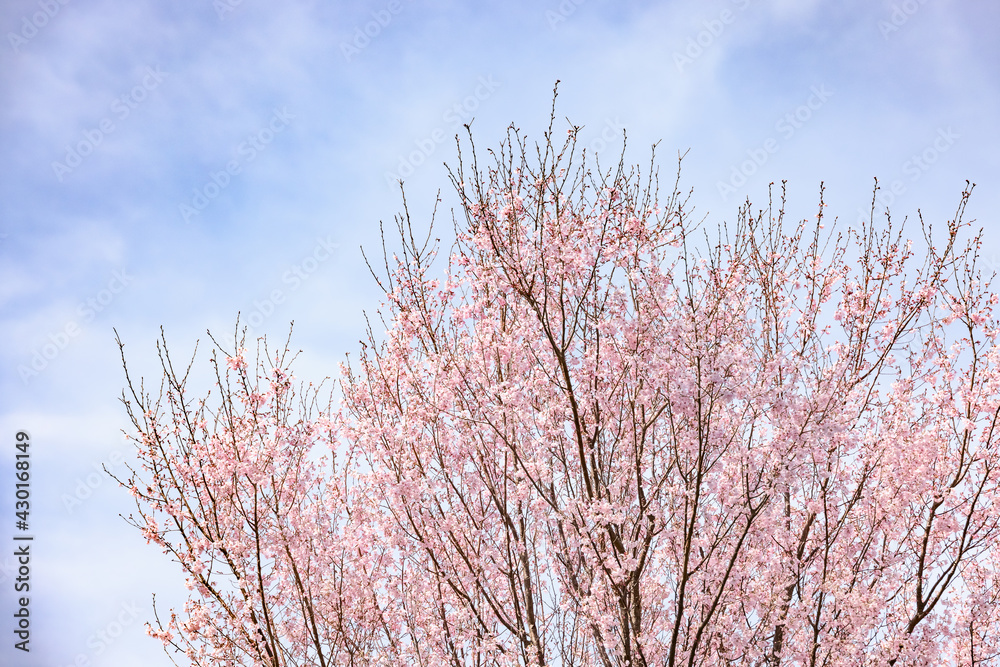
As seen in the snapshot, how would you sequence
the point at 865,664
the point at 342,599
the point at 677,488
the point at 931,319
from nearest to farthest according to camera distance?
1. the point at 677,488
2. the point at 865,664
3. the point at 342,599
4. the point at 931,319

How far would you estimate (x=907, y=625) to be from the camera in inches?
352

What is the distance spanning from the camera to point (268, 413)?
9469 mm

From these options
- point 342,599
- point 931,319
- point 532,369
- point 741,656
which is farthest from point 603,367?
point 931,319

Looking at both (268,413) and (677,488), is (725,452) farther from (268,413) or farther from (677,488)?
(268,413)

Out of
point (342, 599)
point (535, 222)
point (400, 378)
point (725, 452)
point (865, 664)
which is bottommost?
point (865, 664)

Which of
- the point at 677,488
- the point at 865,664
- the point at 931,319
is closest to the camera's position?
the point at 677,488

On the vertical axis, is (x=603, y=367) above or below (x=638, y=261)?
below

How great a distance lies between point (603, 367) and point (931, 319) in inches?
201

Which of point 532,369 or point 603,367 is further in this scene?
point 532,369

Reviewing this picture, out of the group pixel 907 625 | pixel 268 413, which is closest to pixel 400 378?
pixel 268 413

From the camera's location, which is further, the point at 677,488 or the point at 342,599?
the point at 342,599

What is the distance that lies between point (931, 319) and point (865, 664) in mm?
4495

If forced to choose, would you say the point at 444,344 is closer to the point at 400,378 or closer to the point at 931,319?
the point at 400,378

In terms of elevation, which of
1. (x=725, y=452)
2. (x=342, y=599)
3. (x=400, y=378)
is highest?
(x=400, y=378)
